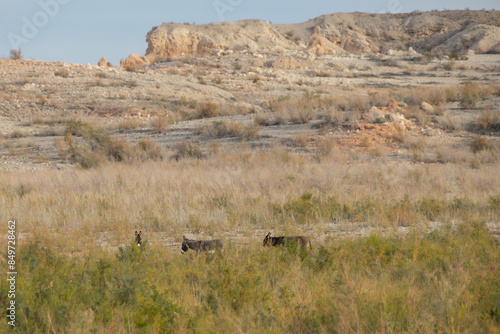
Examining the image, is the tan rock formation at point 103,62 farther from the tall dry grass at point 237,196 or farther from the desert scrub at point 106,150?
the tall dry grass at point 237,196

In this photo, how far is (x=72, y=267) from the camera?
4.50 metres

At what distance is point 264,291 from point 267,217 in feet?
12.2

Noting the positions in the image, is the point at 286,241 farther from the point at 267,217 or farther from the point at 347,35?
the point at 347,35

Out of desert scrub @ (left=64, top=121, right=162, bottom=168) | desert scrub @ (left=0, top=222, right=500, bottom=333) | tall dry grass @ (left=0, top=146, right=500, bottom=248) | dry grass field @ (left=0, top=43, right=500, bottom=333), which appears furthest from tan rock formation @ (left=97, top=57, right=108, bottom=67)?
desert scrub @ (left=0, top=222, right=500, bottom=333)

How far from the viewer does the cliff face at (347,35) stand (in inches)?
2279

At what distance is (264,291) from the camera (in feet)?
12.7

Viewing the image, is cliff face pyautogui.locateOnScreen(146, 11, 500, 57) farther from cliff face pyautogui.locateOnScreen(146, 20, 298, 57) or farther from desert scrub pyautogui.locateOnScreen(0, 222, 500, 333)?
desert scrub pyautogui.locateOnScreen(0, 222, 500, 333)

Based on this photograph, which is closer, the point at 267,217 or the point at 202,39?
the point at 267,217

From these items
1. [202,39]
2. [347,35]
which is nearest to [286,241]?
[202,39]

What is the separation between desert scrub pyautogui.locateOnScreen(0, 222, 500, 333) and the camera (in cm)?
319

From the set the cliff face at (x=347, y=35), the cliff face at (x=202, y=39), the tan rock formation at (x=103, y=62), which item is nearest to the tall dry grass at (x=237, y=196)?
the tan rock formation at (x=103, y=62)

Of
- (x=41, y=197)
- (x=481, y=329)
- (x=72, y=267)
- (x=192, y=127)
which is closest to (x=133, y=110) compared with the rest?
(x=192, y=127)

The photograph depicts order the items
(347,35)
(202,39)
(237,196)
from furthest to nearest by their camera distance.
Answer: (347,35) < (202,39) < (237,196)

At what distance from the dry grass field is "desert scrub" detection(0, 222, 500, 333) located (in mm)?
21
